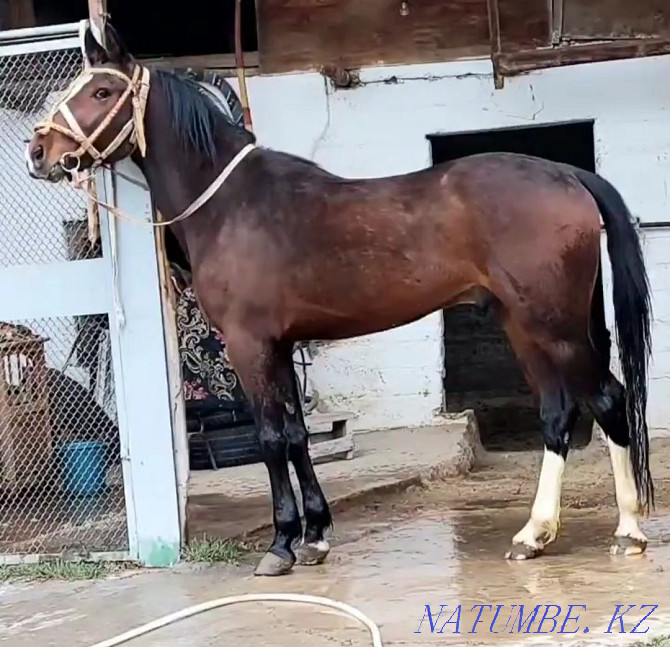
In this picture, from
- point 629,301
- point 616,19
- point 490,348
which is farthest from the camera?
point 490,348

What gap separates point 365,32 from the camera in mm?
6656

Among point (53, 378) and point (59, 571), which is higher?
point (53, 378)

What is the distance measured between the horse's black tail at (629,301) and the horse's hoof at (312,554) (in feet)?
3.98

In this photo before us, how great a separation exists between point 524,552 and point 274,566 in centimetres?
93

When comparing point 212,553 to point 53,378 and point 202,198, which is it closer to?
point 53,378

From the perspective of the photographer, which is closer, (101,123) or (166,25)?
(101,123)

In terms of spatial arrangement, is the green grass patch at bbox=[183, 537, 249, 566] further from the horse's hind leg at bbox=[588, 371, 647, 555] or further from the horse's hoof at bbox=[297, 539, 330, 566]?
the horse's hind leg at bbox=[588, 371, 647, 555]

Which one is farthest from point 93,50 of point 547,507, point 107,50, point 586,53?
point 586,53

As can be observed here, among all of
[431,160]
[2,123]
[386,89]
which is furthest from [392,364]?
[2,123]

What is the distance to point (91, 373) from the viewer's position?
172 inches

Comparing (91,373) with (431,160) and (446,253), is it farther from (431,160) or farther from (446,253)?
(431,160)

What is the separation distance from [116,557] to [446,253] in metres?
1.78

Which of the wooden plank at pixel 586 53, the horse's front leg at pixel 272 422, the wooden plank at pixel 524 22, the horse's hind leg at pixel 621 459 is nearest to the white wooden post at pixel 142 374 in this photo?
the horse's front leg at pixel 272 422

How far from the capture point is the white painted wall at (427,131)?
6.41 m
